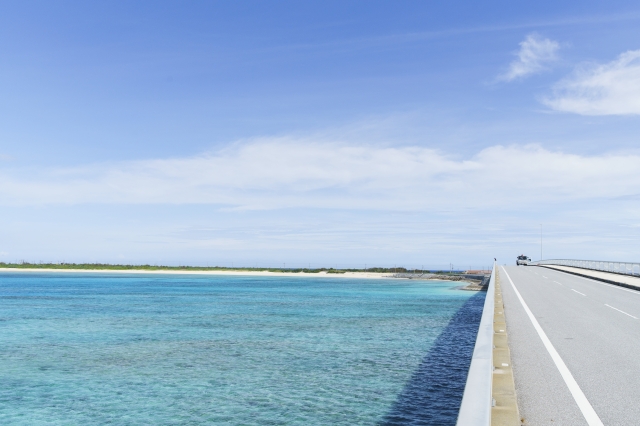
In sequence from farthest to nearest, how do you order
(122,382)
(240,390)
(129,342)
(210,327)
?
(210,327), (129,342), (122,382), (240,390)

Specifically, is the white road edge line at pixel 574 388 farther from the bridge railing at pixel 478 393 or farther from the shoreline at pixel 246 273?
the shoreline at pixel 246 273

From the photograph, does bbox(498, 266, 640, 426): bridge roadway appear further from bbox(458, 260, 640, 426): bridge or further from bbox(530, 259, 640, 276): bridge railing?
bbox(530, 259, 640, 276): bridge railing

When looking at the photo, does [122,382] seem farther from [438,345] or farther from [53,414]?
[438,345]

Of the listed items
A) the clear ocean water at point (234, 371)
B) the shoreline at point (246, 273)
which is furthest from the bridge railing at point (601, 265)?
the shoreline at point (246, 273)

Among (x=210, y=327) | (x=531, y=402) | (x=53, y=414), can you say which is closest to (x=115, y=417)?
(x=53, y=414)

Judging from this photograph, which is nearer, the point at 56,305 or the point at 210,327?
the point at 210,327

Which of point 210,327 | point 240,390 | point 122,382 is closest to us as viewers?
point 240,390

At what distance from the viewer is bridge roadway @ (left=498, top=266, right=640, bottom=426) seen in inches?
249

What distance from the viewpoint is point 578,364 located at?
9133 mm

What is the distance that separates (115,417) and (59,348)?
400 inches

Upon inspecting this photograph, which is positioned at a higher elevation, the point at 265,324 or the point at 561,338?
the point at 561,338

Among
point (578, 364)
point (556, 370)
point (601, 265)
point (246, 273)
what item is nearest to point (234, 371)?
point (556, 370)

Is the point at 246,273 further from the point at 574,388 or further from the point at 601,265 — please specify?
the point at 574,388

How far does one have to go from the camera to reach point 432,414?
1093 centimetres
